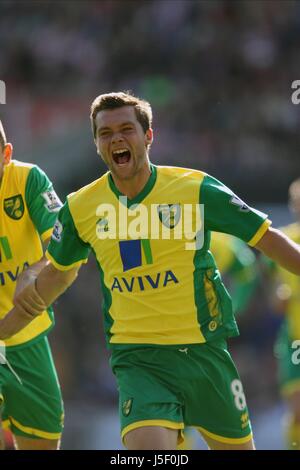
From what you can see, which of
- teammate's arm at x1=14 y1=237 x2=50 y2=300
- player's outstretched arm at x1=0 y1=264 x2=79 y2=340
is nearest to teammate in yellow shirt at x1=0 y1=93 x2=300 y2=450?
player's outstretched arm at x1=0 y1=264 x2=79 y2=340

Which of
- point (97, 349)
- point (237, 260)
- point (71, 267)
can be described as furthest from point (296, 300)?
point (97, 349)

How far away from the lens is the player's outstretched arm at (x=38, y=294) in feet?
18.2

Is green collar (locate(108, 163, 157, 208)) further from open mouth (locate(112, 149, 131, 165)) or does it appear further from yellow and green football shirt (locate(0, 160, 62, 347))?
yellow and green football shirt (locate(0, 160, 62, 347))

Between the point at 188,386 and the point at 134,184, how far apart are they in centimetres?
106

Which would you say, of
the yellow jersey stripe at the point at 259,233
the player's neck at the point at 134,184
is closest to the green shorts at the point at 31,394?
the player's neck at the point at 134,184

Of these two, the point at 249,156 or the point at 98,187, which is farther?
the point at 249,156

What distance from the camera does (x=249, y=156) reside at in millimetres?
14586

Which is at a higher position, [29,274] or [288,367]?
[29,274]

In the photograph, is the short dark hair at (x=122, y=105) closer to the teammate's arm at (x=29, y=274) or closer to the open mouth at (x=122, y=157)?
the open mouth at (x=122, y=157)

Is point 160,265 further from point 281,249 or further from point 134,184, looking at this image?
point 281,249

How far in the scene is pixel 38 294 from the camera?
18.2 ft

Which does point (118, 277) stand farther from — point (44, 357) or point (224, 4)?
point (224, 4)

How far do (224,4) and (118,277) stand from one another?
11.7m

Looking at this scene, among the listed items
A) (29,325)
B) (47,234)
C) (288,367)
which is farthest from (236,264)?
(47,234)
